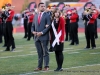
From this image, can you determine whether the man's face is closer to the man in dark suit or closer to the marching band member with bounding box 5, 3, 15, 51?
the man in dark suit

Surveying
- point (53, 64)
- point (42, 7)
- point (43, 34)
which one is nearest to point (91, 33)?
point (53, 64)

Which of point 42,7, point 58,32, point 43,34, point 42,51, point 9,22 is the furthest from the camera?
point 9,22

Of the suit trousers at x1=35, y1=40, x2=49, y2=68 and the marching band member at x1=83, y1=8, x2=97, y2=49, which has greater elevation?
the suit trousers at x1=35, y1=40, x2=49, y2=68

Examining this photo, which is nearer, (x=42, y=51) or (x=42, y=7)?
(x=42, y=7)

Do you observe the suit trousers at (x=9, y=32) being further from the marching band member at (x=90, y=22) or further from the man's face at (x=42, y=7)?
the man's face at (x=42, y=7)

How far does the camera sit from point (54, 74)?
13680mm

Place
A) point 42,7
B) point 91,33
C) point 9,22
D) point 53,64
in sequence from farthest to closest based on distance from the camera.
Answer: point 91,33, point 9,22, point 53,64, point 42,7

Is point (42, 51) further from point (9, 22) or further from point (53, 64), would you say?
point (9, 22)

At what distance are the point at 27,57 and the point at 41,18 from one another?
4114 mm

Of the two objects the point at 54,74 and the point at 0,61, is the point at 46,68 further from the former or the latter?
the point at 0,61

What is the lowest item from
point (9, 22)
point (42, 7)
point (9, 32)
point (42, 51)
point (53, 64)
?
point (9, 32)

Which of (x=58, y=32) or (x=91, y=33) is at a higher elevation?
(x=58, y=32)

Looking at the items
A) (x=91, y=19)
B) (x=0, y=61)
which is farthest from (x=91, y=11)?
(x=0, y=61)

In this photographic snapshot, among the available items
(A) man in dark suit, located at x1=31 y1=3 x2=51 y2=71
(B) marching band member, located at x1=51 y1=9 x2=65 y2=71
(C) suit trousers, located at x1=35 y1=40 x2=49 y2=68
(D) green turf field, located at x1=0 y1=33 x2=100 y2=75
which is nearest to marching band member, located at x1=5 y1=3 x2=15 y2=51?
(D) green turf field, located at x1=0 y1=33 x2=100 y2=75
